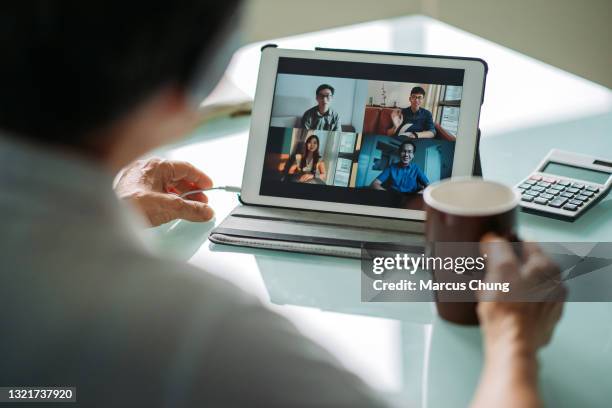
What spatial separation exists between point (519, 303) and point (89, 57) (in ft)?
1.61

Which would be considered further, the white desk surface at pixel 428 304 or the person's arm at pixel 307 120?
the person's arm at pixel 307 120

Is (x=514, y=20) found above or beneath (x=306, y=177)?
above

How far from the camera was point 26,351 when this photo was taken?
1.36 feet

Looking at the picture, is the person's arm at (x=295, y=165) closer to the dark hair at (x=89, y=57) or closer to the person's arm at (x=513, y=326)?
the person's arm at (x=513, y=326)

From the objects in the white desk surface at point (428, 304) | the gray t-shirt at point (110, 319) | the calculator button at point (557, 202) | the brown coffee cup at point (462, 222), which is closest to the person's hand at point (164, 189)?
the white desk surface at point (428, 304)

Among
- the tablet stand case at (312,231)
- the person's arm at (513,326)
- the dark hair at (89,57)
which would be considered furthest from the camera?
the tablet stand case at (312,231)

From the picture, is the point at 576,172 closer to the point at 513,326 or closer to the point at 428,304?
the point at 428,304

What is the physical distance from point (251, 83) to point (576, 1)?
2.01 metres

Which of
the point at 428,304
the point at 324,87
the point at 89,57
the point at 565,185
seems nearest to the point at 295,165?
the point at 324,87

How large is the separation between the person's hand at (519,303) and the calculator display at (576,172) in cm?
42

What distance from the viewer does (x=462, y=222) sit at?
Result: 29.2 inches

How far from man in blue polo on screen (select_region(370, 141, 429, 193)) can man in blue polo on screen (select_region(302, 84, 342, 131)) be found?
3.8 inches

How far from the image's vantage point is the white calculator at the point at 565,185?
3.48ft

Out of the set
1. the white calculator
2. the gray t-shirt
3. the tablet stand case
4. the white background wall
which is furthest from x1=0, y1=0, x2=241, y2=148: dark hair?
the white background wall
